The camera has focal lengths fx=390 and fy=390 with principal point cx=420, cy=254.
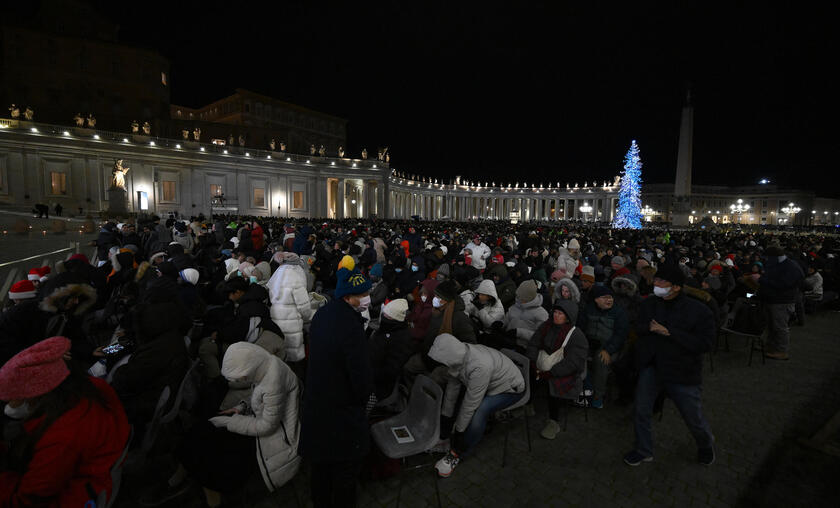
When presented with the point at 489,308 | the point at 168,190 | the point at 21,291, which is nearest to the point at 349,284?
the point at 489,308

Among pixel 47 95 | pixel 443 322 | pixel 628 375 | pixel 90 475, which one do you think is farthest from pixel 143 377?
pixel 47 95

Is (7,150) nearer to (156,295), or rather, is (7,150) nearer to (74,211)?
(74,211)

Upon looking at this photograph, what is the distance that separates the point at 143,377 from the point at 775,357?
965cm

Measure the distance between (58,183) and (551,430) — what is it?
157 ft

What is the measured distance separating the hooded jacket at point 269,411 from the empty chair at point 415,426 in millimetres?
775

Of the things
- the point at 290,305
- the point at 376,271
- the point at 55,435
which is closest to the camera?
the point at 55,435

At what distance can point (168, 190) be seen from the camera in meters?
42.6

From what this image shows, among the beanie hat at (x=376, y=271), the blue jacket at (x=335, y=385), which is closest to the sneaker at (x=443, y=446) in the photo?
the blue jacket at (x=335, y=385)

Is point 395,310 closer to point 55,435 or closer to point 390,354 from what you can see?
point 390,354

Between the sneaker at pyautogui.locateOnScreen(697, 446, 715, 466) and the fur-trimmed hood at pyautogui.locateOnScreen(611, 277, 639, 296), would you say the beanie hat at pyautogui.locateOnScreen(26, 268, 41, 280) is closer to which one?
the fur-trimmed hood at pyautogui.locateOnScreen(611, 277, 639, 296)

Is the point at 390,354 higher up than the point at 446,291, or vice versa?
the point at 446,291

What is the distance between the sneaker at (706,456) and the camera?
13.1 feet

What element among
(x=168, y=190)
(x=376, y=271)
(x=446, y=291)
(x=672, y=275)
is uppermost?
(x=168, y=190)

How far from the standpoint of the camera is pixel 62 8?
135 ft
